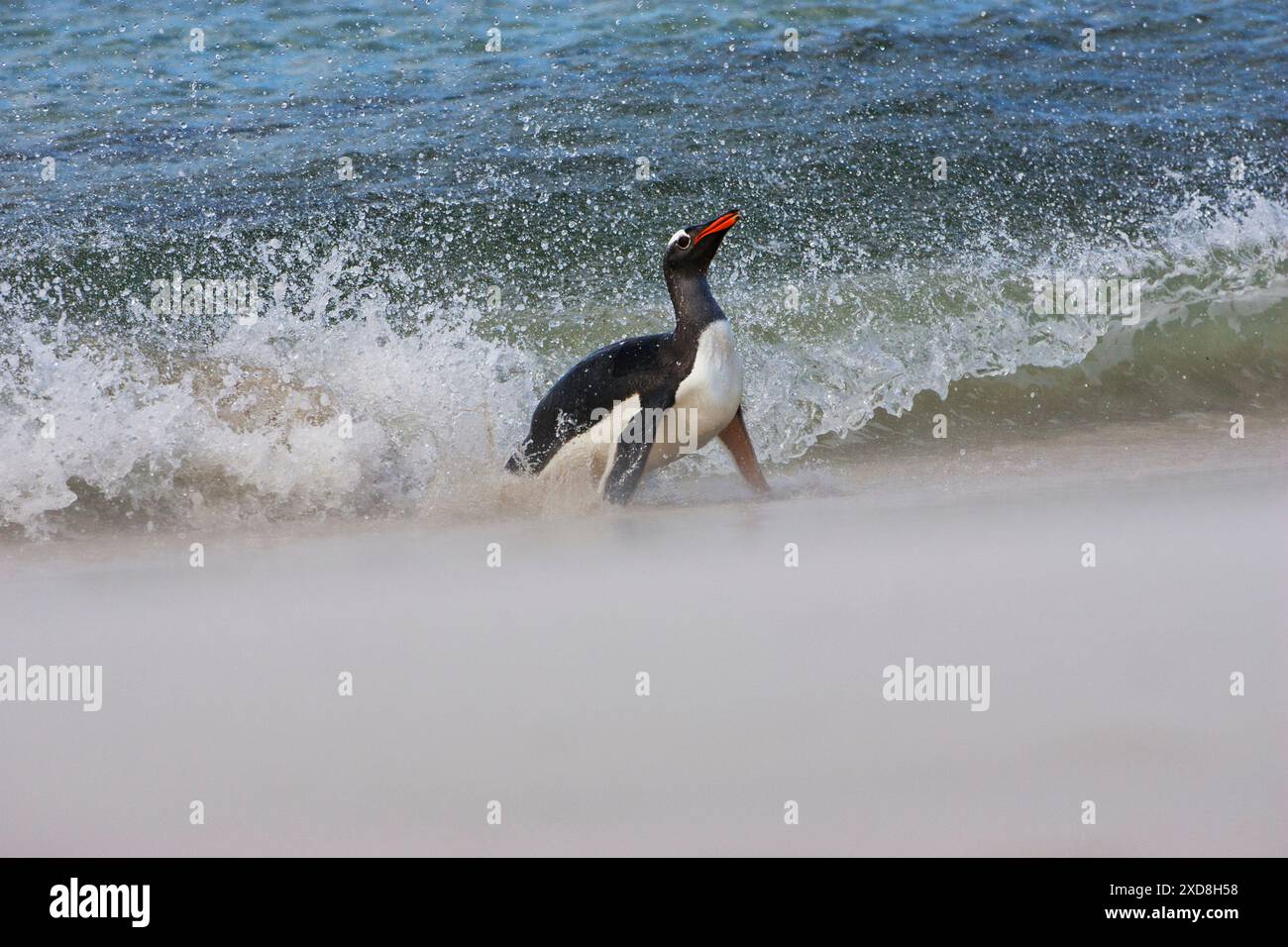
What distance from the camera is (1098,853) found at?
2.22 metres

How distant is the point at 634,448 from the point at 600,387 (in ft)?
0.91

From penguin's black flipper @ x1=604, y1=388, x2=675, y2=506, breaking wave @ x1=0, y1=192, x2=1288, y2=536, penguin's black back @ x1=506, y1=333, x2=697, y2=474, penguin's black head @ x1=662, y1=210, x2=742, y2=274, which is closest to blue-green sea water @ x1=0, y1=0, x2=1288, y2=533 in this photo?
breaking wave @ x1=0, y1=192, x2=1288, y2=536

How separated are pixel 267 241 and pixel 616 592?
5281 millimetres

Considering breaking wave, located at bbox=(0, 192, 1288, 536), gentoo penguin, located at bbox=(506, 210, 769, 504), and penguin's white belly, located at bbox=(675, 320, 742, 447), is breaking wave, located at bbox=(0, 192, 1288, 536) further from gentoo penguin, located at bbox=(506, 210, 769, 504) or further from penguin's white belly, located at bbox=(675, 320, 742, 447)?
penguin's white belly, located at bbox=(675, 320, 742, 447)

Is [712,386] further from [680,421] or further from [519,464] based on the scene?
[519,464]

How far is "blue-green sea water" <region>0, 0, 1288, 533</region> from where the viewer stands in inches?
203

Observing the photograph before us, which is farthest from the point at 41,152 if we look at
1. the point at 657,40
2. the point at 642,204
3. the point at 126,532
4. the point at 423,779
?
the point at 423,779

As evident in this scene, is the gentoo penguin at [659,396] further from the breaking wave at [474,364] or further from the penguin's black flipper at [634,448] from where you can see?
the breaking wave at [474,364]

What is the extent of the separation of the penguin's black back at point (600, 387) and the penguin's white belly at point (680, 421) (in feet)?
0.09

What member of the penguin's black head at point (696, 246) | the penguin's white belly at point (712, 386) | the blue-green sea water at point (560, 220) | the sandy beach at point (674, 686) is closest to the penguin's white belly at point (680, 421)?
the penguin's white belly at point (712, 386)

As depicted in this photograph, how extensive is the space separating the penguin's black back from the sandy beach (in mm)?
579

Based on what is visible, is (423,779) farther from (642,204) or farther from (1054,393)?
(642,204)

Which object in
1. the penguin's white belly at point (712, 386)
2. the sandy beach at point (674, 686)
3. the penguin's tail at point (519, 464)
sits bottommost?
the penguin's tail at point (519, 464)

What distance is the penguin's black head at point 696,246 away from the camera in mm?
4613
